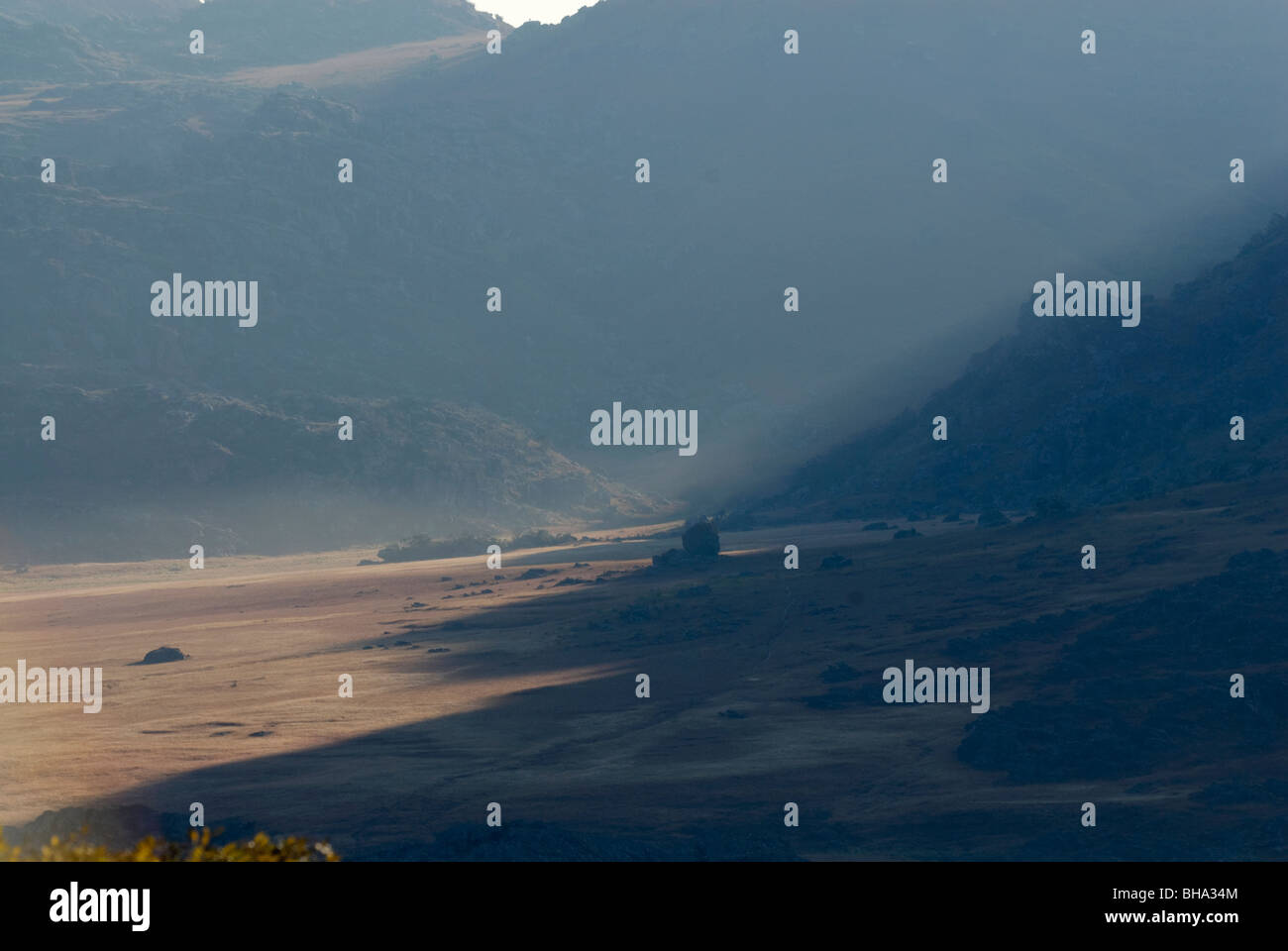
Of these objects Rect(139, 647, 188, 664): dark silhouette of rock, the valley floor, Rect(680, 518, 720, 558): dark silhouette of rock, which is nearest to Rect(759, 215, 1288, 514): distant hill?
the valley floor

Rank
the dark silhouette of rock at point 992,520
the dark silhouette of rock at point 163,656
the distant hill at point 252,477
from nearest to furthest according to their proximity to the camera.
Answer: the dark silhouette of rock at point 163,656 < the dark silhouette of rock at point 992,520 < the distant hill at point 252,477

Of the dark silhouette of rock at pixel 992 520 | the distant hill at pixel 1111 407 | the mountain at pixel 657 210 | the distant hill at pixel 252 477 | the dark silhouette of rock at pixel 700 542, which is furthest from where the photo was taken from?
the mountain at pixel 657 210

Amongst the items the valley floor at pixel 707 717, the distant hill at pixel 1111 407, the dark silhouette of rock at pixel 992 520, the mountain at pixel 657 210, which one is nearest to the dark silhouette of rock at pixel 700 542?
the valley floor at pixel 707 717

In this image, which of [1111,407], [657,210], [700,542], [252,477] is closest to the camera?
[700,542]

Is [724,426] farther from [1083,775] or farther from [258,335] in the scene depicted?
[1083,775]

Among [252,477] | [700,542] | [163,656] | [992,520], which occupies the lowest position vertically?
[163,656]

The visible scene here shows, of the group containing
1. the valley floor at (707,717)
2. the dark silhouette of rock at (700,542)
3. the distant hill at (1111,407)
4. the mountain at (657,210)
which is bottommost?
the valley floor at (707,717)

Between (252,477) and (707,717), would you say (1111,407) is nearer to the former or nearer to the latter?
(707,717)

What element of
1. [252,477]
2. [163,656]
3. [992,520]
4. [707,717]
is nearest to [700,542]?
[992,520]

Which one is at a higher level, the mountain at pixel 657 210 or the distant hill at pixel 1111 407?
the mountain at pixel 657 210

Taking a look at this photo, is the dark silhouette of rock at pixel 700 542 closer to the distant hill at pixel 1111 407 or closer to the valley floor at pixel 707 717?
the valley floor at pixel 707 717
